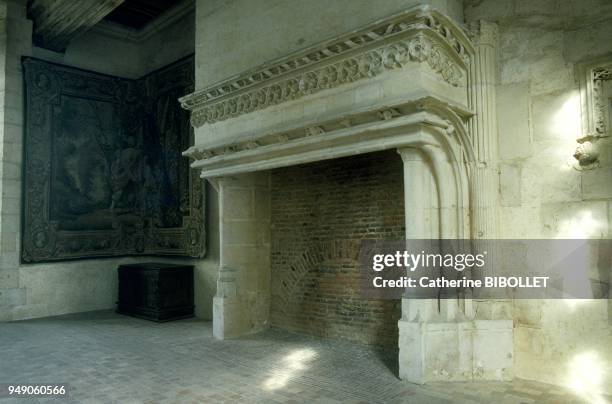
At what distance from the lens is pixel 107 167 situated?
27.3 ft

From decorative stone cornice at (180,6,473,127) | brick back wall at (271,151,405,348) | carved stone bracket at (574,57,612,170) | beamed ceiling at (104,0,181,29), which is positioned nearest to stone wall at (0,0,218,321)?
beamed ceiling at (104,0,181,29)

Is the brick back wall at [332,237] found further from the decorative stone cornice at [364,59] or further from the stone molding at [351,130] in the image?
the decorative stone cornice at [364,59]

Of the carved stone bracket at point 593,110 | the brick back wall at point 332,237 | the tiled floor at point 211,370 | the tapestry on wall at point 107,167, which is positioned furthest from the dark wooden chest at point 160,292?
the carved stone bracket at point 593,110

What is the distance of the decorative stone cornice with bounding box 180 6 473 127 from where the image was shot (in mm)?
3758

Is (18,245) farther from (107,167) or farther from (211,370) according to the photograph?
(211,370)

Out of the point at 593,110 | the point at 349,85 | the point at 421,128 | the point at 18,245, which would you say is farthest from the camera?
the point at 18,245

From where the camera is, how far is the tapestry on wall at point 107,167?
7.45m

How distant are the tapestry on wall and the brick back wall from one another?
1800mm

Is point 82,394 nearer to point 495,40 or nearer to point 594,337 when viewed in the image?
point 594,337

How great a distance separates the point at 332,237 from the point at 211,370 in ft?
6.58

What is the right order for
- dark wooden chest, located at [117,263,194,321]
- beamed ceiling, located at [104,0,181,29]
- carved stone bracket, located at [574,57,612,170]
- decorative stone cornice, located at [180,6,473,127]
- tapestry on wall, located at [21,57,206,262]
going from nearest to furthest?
carved stone bracket, located at [574,57,612,170]
decorative stone cornice, located at [180,6,473,127]
dark wooden chest, located at [117,263,194,321]
tapestry on wall, located at [21,57,206,262]
beamed ceiling, located at [104,0,181,29]

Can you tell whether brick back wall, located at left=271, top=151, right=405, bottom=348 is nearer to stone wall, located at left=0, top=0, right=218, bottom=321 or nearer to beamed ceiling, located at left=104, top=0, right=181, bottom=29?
stone wall, located at left=0, top=0, right=218, bottom=321

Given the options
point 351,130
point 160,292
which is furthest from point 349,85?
point 160,292

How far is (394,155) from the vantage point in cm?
497
